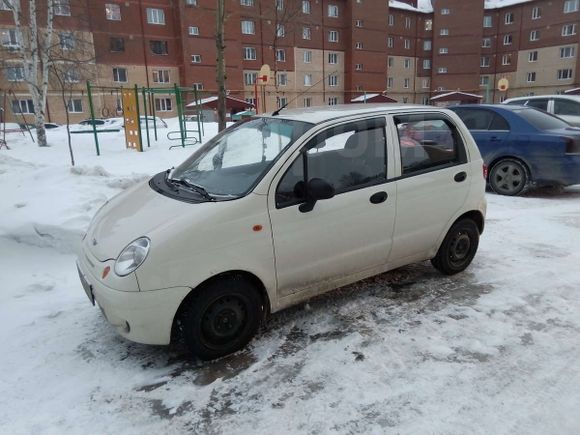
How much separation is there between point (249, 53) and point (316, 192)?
148ft

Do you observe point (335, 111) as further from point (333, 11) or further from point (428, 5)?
point (428, 5)

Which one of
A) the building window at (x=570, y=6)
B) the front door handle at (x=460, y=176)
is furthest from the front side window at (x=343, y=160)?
the building window at (x=570, y=6)

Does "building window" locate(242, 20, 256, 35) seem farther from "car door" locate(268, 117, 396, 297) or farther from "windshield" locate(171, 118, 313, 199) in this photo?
"car door" locate(268, 117, 396, 297)

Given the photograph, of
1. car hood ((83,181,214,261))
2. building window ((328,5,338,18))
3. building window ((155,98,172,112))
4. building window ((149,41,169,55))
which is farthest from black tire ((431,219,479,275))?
building window ((328,5,338,18))

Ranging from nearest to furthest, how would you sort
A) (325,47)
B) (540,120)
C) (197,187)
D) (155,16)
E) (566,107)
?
(197,187)
(540,120)
(566,107)
(155,16)
(325,47)

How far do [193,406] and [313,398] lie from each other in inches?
28.2

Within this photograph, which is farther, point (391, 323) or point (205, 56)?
point (205, 56)

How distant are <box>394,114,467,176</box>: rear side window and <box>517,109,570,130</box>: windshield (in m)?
4.40

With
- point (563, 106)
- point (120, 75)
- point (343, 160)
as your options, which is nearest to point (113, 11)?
point (120, 75)

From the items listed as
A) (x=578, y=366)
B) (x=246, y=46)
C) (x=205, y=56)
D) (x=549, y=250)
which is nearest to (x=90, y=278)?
(x=578, y=366)

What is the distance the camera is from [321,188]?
3186 mm

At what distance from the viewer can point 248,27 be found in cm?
4484

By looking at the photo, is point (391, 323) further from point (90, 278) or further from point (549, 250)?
point (549, 250)

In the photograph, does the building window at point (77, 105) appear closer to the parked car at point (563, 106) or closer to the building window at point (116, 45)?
the building window at point (116, 45)
